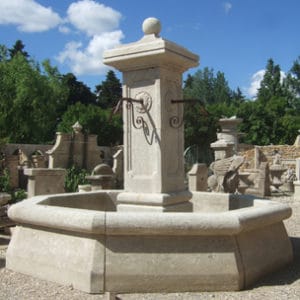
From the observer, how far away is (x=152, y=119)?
5180 mm

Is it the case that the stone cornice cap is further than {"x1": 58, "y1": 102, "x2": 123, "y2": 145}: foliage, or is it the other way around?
{"x1": 58, "y1": 102, "x2": 123, "y2": 145}: foliage

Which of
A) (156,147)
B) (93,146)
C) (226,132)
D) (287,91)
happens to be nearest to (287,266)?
(156,147)

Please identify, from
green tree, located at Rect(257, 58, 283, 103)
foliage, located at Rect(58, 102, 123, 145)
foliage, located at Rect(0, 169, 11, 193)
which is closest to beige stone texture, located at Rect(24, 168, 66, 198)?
foliage, located at Rect(0, 169, 11, 193)

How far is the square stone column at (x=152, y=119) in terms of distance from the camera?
5.11m

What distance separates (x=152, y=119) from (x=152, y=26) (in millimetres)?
1164

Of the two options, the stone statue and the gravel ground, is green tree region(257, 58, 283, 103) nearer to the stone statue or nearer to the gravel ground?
the stone statue

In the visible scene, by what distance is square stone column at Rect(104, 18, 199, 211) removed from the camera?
5.11m

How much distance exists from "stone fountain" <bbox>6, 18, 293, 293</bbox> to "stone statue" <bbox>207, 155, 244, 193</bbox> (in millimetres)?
6095

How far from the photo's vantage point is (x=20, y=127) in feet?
115

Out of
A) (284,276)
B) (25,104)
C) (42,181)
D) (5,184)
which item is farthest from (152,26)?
(25,104)

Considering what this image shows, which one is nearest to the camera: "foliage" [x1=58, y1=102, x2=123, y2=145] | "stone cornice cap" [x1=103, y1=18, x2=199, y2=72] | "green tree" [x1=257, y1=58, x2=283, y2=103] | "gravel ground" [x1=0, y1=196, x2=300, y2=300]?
"gravel ground" [x1=0, y1=196, x2=300, y2=300]

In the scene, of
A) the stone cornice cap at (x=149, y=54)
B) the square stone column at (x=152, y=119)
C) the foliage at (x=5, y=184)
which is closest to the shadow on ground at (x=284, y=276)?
the square stone column at (x=152, y=119)

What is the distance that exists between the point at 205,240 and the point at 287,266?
145 cm

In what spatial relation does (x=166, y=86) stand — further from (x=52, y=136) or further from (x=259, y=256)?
(x=52, y=136)
